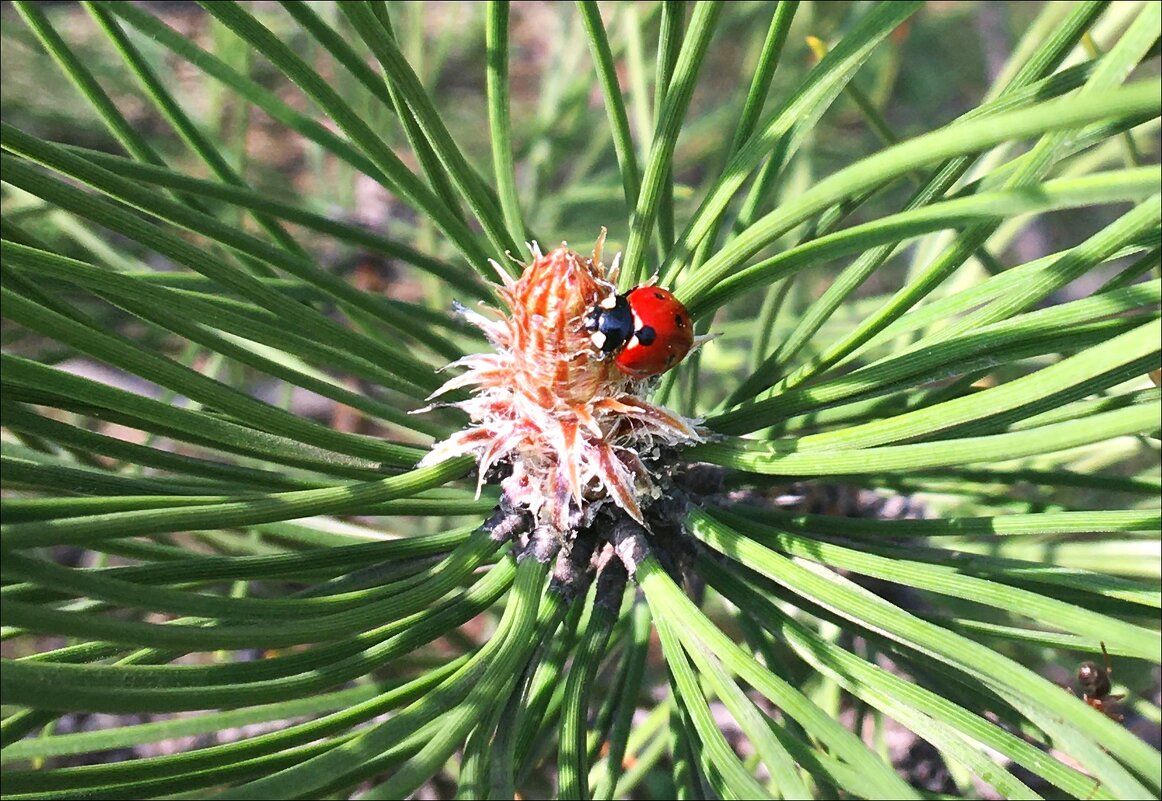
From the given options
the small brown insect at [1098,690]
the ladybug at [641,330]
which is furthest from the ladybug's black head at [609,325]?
the small brown insect at [1098,690]

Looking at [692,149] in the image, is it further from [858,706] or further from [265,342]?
[265,342]

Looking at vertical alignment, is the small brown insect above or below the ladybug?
below

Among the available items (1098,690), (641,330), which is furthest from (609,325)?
(1098,690)

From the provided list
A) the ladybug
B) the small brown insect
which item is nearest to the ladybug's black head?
the ladybug

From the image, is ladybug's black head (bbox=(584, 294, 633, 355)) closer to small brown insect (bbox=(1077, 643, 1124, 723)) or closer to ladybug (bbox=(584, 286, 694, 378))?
ladybug (bbox=(584, 286, 694, 378))

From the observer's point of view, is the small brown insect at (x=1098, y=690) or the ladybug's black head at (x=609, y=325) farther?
the small brown insect at (x=1098, y=690)

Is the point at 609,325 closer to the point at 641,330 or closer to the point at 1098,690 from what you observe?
the point at 641,330

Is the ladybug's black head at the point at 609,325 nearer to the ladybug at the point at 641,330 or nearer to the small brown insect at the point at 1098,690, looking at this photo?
the ladybug at the point at 641,330

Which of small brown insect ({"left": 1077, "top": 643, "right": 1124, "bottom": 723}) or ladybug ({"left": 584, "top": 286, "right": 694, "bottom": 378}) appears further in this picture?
small brown insect ({"left": 1077, "top": 643, "right": 1124, "bottom": 723})
